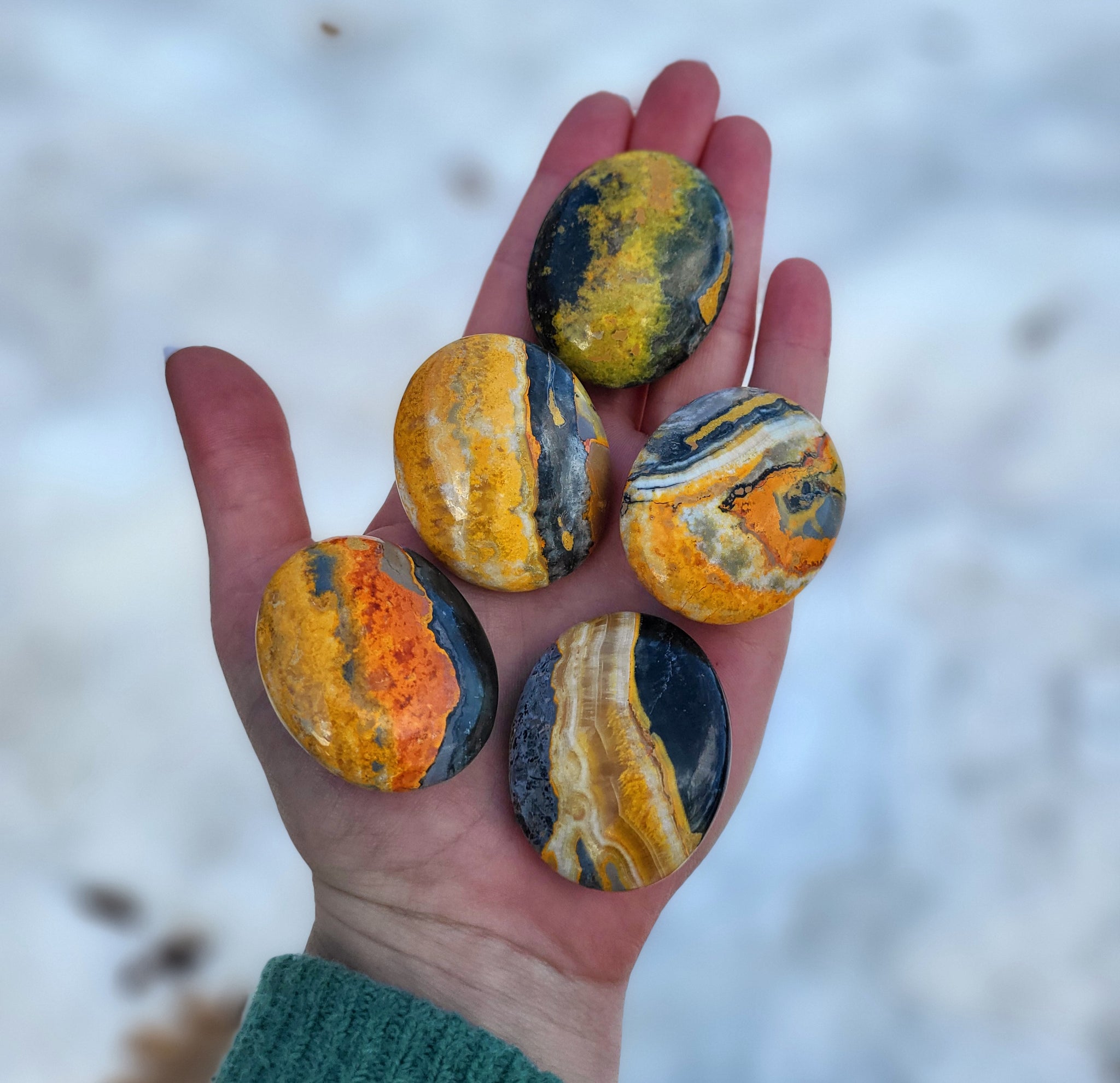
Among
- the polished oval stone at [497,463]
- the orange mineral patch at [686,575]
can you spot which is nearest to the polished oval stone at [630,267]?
the polished oval stone at [497,463]

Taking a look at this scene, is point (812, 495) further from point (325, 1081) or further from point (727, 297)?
point (325, 1081)

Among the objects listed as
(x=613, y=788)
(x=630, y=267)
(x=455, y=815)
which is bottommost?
(x=455, y=815)

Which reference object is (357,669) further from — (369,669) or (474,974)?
(474,974)

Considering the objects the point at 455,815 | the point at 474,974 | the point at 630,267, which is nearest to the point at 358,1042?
the point at 474,974

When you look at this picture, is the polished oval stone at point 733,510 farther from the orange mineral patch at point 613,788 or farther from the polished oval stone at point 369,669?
the polished oval stone at point 369,669

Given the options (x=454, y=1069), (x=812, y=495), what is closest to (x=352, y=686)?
(x=454, y=1069)

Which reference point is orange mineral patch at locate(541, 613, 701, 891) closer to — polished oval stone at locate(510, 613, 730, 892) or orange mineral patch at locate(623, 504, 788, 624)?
polished oval stone at locate(510, 613, 730, 892)
